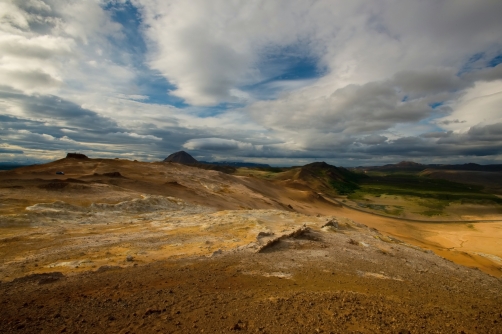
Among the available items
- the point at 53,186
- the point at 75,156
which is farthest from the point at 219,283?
the point at 75,156

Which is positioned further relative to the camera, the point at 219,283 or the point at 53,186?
the point at 53,186

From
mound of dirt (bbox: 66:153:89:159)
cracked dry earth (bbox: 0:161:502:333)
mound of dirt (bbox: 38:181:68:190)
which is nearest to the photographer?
cracked dry earth (bbox: 0:161:502:333)

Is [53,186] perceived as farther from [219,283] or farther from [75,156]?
[75,156]

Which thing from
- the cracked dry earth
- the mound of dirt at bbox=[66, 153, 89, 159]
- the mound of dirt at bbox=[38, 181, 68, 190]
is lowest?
the cracked dry earth

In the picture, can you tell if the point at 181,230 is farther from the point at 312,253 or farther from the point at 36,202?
the point at 36,202

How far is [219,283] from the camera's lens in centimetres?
951

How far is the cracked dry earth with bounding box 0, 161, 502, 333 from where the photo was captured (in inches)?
281

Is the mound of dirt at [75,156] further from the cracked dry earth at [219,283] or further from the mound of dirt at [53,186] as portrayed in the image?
the cracked dry earth at [219,283]

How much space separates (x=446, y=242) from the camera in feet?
140

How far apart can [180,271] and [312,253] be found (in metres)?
6.73

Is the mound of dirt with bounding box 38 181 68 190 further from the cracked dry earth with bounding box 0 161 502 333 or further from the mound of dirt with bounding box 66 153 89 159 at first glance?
the mound of dirt with bounding box 66 153 89 159

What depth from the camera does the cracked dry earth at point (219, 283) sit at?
714cm

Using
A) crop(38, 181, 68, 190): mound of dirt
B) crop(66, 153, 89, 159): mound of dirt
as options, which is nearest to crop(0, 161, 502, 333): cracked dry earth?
crop(38, 181, 68, 190): mound of dirt

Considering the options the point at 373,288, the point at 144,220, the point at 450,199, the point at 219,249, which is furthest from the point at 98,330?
the point at 450,199
